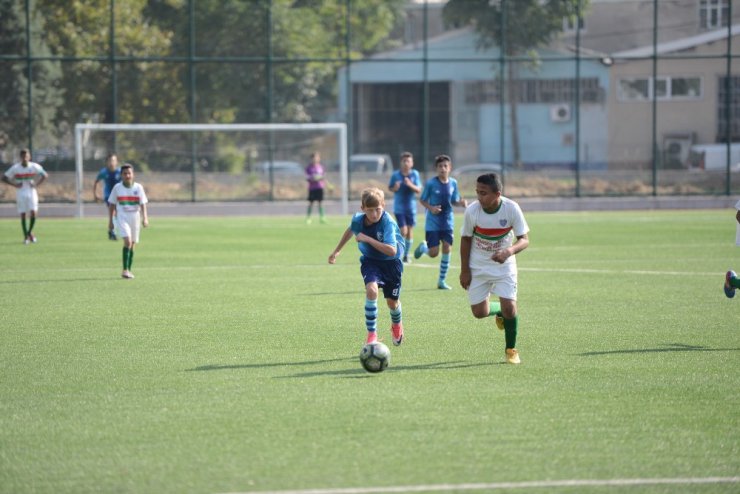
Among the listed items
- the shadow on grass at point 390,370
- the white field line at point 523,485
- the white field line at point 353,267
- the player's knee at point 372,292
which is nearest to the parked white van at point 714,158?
the white field line at point 353,267

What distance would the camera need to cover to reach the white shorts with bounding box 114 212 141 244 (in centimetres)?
1814

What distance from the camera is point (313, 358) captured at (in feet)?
34.4

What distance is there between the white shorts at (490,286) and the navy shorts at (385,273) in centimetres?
100

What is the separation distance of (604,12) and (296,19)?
14.0m

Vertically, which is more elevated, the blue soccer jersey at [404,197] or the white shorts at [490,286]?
the blue soccer jersey at [404,197]

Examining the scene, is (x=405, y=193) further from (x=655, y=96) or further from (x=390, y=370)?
(x=655, y=96)

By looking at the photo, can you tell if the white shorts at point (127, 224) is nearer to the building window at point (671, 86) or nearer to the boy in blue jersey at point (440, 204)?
the boy in blue jersey at point (440, 204)

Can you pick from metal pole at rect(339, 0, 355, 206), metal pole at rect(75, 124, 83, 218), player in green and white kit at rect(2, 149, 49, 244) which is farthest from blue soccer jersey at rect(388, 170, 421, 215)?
metal pole at rect(75, 124, 83, 218)

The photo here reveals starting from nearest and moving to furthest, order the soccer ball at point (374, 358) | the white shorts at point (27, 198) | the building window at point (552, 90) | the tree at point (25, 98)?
the soccer ball at point (374, 358) → the white shorts at point (27, 198) → the tree at point (25, 98) → the building window at point (552, 90)

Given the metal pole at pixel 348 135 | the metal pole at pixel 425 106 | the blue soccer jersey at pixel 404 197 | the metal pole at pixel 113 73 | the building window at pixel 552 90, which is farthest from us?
the building window at pixel 552 90

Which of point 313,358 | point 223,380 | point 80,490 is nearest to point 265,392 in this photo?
point 223,380

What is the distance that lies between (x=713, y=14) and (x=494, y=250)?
3545 centimetres

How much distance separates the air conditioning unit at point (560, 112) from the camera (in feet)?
150

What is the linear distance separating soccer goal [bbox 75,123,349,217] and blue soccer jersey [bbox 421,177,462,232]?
19.7 meters
